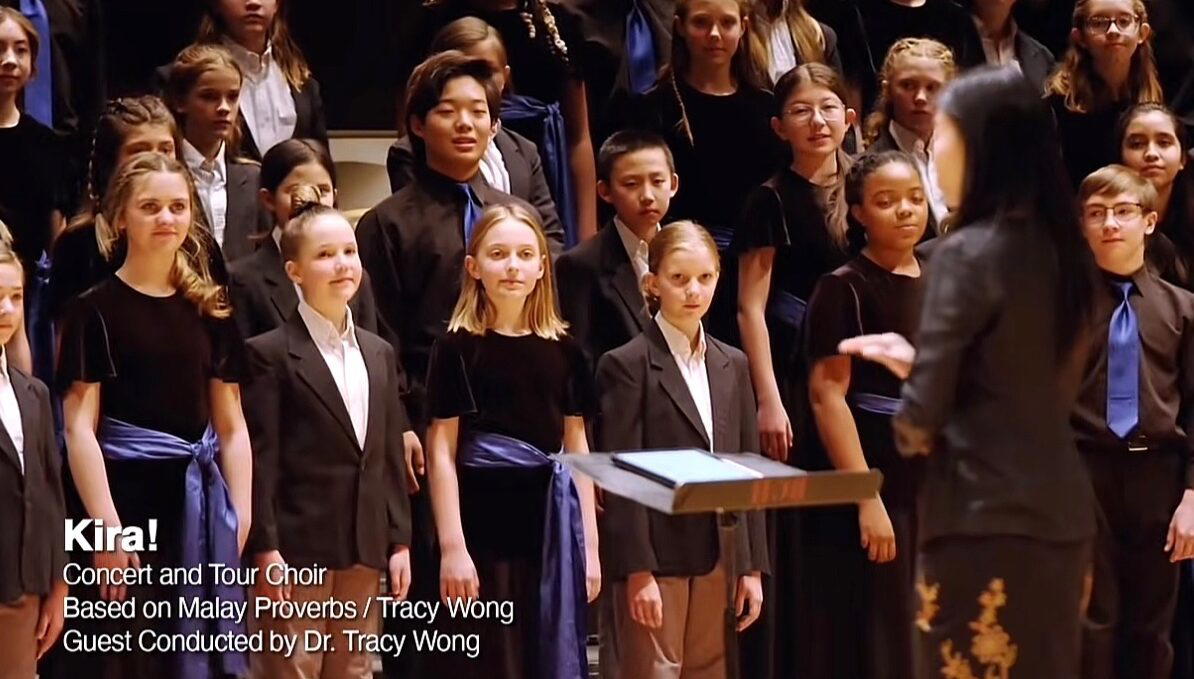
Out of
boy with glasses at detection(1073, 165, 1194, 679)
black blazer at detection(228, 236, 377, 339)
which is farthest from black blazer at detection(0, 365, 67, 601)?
boy with glasses at detection(1073, 165, 1194, 679)

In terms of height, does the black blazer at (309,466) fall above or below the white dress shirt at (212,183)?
below

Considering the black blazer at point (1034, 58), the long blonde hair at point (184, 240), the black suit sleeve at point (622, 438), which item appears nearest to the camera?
the long blonde hair at point (184, 240)

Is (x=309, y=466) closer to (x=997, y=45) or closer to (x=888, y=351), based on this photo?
(x=888, y=351)

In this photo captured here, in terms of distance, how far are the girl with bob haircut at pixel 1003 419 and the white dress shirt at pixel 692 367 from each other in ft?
4.44

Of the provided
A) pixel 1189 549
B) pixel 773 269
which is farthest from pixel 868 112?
pixel 1189 549

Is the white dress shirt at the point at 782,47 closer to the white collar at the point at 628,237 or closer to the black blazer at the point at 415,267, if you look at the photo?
the white collar at the point at 628,237

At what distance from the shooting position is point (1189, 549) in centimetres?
447

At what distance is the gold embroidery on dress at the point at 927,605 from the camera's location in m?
2.88

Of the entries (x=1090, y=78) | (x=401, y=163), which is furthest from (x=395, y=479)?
(x=1090, y=78)

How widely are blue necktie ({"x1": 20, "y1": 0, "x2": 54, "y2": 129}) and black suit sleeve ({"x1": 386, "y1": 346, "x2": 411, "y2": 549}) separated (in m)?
1.35

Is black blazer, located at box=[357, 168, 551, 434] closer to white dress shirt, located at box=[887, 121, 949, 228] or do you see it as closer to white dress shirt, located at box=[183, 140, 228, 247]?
white dress shirt, located at box=[183, 140, 228, 247]

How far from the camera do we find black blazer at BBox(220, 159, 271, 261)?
14.8 ft

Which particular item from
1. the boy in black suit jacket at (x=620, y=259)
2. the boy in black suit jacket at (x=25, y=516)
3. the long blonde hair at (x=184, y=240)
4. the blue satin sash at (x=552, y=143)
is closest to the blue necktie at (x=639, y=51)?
the blue satin sash at (x=552, y=143)

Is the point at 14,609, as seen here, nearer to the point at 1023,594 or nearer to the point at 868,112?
the point at 1023,594
